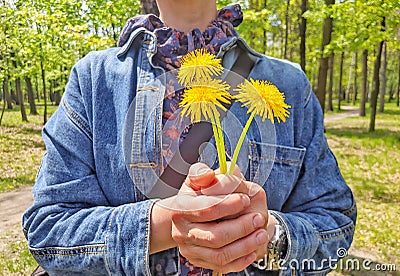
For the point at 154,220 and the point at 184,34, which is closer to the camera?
the point at 154,220

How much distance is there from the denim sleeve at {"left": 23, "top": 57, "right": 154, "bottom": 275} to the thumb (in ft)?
1.13

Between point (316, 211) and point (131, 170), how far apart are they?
2.35ft

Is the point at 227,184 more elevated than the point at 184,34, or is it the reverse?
the point at 184,34

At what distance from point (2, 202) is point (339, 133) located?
14353 millimetres

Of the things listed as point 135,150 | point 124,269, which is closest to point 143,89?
point 135,150

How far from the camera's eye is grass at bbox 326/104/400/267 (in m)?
6.46

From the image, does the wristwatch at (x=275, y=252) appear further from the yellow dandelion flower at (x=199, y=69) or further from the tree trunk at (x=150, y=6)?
the tree trunk at (x=150, y=6)

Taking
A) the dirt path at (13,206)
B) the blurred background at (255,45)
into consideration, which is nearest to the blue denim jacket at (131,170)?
the blurred background at (255,45)

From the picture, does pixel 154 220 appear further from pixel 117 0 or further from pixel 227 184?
pixel 117 0

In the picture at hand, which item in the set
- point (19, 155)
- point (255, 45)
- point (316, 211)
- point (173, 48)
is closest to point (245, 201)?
point (316, 211)

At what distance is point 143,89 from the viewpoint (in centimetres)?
151

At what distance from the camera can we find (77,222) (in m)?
1.29

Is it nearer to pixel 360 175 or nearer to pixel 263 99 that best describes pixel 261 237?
pixel 263 99

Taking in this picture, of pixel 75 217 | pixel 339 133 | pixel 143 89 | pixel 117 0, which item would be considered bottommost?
pixel 339 133
